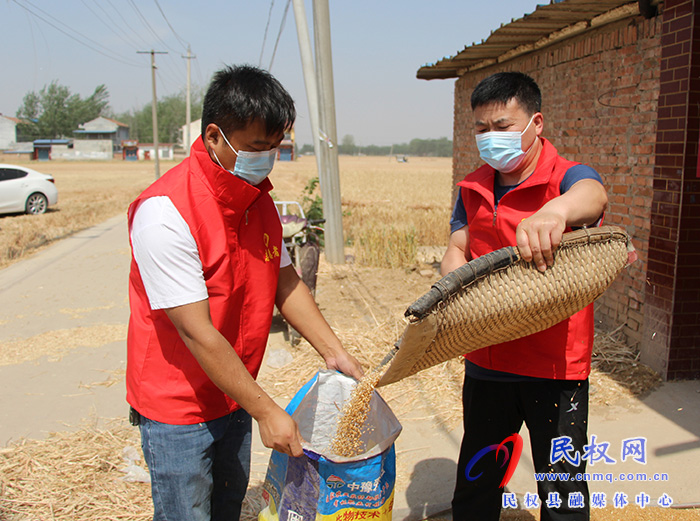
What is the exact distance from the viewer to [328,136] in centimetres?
912

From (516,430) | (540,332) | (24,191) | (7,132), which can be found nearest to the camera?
(540,332)

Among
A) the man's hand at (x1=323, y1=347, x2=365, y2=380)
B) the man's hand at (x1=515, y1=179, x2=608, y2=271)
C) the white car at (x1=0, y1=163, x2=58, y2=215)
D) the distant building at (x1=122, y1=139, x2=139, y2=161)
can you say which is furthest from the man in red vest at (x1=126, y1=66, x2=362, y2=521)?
the distant building at (x1=122, y1=139, x2=139, y2=161)

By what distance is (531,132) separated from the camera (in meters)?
2.22

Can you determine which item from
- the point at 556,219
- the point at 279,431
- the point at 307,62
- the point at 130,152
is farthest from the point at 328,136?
the point at 130,152

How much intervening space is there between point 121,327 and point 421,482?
4474 mm

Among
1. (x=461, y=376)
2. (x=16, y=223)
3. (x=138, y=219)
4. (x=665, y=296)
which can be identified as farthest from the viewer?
(x=16, y=223)

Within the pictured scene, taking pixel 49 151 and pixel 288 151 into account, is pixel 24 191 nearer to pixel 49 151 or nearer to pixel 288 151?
pixel 49 151

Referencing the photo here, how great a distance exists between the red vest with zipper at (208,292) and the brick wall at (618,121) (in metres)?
3.89

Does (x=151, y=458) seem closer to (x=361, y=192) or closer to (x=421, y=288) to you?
(x=421, y=288)

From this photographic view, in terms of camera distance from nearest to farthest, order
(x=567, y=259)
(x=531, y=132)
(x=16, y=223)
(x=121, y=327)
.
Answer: (x=567, y=259), (x=531, y=132), (x=121, y=327), (x=16, y=223)

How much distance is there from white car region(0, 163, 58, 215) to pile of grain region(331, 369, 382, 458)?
18.1 metres

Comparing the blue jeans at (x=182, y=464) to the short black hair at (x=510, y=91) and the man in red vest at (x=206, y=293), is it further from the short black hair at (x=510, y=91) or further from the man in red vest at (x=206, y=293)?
the short black hair at (x=510, y=91)

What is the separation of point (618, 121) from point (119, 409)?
490 centimetres

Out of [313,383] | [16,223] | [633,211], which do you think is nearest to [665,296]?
[633,211]
